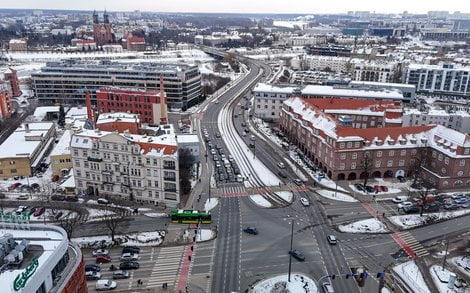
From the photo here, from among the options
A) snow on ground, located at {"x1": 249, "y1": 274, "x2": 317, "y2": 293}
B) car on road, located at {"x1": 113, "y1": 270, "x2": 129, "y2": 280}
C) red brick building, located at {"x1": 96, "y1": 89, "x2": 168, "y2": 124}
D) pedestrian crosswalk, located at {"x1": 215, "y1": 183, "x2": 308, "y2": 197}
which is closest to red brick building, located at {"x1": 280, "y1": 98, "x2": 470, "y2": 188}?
pedestrian crosswalk, located at {"x1": 215, "y1": 183, "x2": 308, "y2": 197}

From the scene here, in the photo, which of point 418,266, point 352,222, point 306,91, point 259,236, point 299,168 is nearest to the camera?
point 418,266

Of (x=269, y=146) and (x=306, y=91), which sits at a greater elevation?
(x=306, y=91)

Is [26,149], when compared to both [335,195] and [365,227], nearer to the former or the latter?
[335,195]

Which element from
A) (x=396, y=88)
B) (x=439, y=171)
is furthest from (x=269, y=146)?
(x=396, y=88)

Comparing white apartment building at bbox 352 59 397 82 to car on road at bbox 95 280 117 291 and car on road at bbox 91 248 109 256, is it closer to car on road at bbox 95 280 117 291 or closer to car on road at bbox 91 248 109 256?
car on road at bbox 91 248 109 256

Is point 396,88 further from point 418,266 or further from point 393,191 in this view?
point 418,266

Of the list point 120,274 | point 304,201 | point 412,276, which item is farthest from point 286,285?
point 304,201

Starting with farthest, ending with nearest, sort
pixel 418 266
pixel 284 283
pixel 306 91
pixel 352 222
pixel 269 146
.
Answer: pixel 306 91 < pixel 269 146 < pixel 352 222 < pixel 418 266 < pixel 284 283
